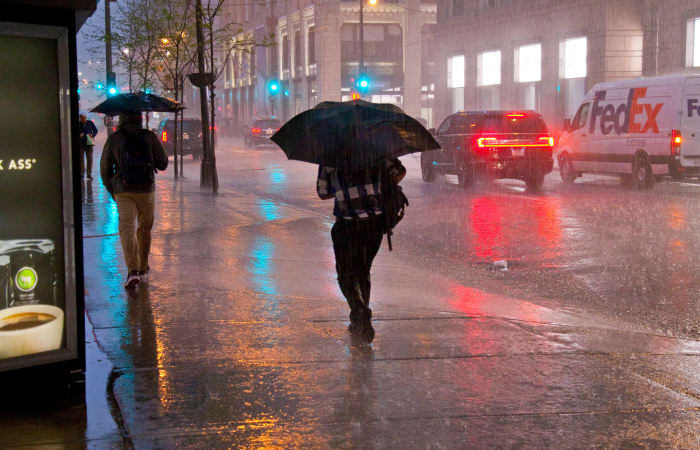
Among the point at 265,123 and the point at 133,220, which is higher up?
the point at 265,123

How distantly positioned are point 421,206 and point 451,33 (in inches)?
1400

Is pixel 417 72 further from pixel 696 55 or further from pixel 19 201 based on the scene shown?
pixel 19 201

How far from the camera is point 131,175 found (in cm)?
869

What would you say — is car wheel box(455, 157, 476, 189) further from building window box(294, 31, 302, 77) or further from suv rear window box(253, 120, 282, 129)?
building window box(294, 31, 302, 77)

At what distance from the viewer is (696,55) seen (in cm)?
3312

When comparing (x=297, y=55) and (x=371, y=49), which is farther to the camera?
(x=297, y=55)

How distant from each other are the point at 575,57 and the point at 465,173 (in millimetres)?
20881

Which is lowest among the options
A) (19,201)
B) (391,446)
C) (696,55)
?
(391,446)

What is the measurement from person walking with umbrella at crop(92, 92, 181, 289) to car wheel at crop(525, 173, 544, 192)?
13622 millimetres

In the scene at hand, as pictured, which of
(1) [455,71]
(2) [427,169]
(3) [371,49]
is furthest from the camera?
(3) [371,49]

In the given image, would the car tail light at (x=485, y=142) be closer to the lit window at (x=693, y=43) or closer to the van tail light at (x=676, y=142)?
the van tail light at (x=676, y=142)

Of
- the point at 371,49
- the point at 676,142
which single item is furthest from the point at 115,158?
the point at 371,49

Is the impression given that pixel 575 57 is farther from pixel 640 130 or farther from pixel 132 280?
pixel 132 280

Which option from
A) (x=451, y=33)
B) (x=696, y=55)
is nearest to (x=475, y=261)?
(x=696, y=55)
